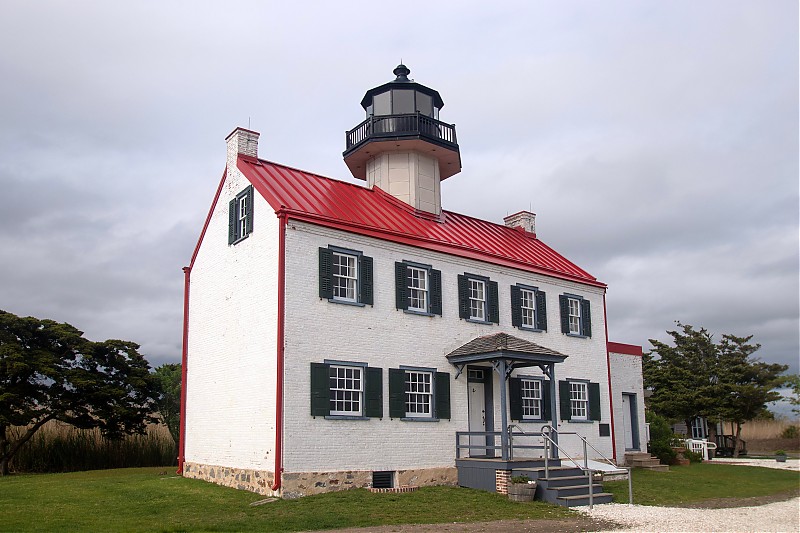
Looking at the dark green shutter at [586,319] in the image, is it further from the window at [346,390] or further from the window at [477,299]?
the window at [346,390]

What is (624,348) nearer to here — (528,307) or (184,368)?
(528,307)

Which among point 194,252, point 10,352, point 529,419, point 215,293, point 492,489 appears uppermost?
point 194,252

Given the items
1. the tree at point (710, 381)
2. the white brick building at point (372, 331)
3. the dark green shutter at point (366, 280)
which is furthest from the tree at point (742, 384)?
the dark green shutter at point (366, 280)

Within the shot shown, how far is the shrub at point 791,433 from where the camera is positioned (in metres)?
39.3

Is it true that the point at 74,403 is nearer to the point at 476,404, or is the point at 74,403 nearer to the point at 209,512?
the point at 209,512

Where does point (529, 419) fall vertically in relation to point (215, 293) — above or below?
below

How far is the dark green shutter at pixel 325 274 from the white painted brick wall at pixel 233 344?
41.6 inches

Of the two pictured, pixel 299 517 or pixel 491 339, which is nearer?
pixel 299 517

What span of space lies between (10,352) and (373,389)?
1083 centimetres

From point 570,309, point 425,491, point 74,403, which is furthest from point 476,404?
point 74,403

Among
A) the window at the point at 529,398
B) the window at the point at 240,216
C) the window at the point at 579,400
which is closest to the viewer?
the window at the point at 240,216

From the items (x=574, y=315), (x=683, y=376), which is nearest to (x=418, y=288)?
(x=574, y=315)

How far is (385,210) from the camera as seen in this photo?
20.8 m

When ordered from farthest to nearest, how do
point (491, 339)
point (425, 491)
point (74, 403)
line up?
point (74, 403)
point (491, 339)
point (425, 491)
